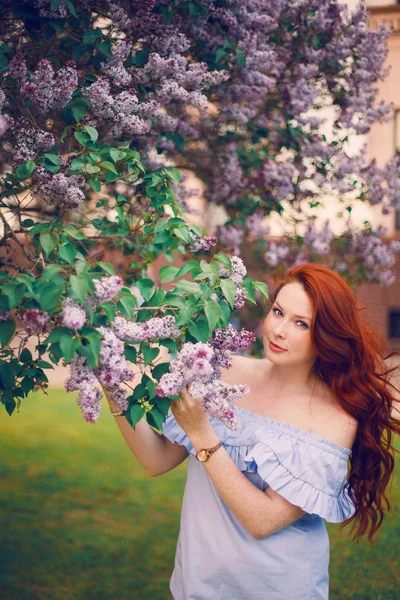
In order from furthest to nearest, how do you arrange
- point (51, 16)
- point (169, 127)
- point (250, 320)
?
point (250, 320) < point (169, 127) < point (51, 16)

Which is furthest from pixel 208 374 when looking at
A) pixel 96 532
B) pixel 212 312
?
pixel 96 532

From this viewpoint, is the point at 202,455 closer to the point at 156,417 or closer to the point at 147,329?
the point at 156,417

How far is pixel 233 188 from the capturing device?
4.40 meters

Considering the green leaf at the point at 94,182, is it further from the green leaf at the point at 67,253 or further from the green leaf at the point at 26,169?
the green leaf at the point at 67,253

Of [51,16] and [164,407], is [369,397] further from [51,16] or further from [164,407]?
[51,16]

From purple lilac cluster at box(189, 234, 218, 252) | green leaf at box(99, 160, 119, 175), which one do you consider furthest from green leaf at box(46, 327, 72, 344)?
green leaf at box(99, 160, 119, 175)


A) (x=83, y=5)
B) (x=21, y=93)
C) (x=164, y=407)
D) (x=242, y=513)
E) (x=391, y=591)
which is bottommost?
(x=391, y=591)

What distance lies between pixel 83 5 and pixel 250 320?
402 centimetres

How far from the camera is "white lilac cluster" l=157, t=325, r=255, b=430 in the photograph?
4.92 ft

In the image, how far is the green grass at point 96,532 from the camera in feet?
11.9

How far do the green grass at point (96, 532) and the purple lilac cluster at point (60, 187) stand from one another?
2.38 m

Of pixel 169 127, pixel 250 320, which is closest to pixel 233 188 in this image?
pixel 169 127

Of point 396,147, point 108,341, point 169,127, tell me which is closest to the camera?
point 108,341

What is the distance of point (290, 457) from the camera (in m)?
1.99
